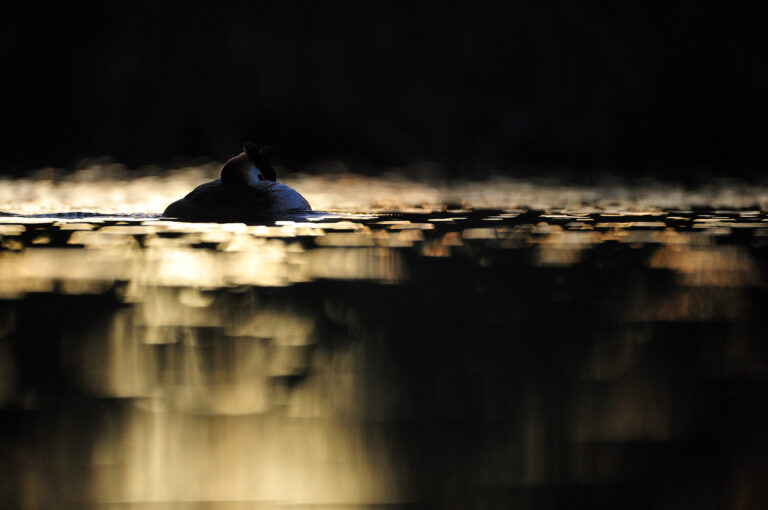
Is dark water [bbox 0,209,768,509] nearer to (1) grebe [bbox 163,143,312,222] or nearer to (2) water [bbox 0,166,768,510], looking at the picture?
Answer: (2) water [bbox 0,166,768,510]

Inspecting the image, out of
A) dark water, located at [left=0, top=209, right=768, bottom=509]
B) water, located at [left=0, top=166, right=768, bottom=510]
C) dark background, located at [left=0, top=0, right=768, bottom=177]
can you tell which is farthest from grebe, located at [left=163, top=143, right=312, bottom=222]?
dark background, located at [left=0, top=0, right=768, bottom=177]

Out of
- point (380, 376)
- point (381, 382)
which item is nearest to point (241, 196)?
point (380, 376)

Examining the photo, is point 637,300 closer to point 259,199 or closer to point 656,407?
point 656,407

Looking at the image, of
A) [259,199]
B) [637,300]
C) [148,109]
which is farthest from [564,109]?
[637,300]

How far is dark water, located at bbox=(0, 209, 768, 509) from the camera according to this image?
423 centimetres

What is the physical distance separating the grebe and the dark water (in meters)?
5.03

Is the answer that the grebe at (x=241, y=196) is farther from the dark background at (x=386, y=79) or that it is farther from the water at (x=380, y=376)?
the dark background at (x=386, y=79)

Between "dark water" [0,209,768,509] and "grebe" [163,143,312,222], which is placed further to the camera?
"grebe" [163,143,312,222]

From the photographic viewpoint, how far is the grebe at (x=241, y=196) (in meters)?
16.4

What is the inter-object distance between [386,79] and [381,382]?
108806mm

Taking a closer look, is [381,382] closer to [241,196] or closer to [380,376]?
[380,376]

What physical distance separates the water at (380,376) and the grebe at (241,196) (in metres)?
3.84

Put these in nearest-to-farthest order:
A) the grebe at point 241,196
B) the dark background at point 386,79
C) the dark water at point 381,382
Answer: the dark water at point 381,382 → the grebe at point 241,196 → the dark background at point 386,79

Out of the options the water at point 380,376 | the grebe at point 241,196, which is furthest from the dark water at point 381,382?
the grebe at point 241,196
